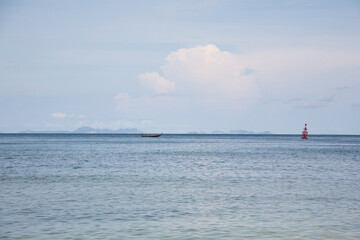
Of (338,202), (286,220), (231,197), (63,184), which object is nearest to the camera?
(286,220)

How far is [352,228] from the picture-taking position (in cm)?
1752

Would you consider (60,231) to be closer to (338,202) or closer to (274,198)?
(274,198)

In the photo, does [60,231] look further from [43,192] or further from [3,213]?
[43,192]

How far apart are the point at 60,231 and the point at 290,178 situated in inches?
1006

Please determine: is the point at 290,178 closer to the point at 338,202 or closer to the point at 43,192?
the point at 338,202

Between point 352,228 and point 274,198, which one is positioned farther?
point 274,198

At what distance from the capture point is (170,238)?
15.9 m

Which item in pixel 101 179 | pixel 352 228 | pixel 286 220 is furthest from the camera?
pixel 101 179

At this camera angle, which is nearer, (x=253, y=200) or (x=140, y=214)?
(x=140, y=214)

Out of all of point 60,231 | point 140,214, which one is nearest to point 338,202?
point 140,214

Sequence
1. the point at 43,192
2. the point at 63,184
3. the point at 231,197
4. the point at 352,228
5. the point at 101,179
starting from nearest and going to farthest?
1. the point at 352,228
2. the point at 231,197
3. the point at 43,192
4. the point at 63,184
5. the point at 101,179

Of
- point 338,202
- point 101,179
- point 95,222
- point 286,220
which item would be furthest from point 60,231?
point 101,179

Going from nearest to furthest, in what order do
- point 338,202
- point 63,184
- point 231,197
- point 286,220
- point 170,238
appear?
point 170,238 → point 286,220 → point 338,202 → point 231,197 → point 63,184

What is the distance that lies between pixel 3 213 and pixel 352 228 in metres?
17.2
